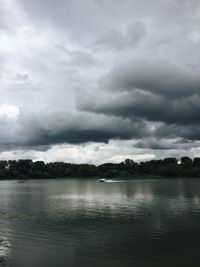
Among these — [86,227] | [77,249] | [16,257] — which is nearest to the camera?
[16,257]

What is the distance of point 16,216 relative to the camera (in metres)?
62.0

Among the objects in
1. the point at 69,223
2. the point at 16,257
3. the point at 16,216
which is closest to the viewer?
the point at 16,257

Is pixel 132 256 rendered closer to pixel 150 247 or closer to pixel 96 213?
pixel 150 247

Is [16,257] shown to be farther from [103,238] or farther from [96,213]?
[96,213]

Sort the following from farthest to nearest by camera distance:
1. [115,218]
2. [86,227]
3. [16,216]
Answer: [16,216], [115,218], [86,227]

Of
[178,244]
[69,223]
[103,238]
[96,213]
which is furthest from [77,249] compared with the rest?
[96,213]

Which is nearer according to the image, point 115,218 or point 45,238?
point 45,238

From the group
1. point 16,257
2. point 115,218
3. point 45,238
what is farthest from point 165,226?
point 16,257

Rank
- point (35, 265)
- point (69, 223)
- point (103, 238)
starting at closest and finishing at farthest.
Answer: point (35, 265) < point (103, 238) < point (69, 223)

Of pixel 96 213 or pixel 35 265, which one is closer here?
→ pixel 35 265

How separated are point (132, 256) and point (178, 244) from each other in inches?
279

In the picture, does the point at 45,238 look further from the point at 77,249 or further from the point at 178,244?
the point at 178,244

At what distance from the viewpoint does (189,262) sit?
31359mm

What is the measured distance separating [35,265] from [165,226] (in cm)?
2353
